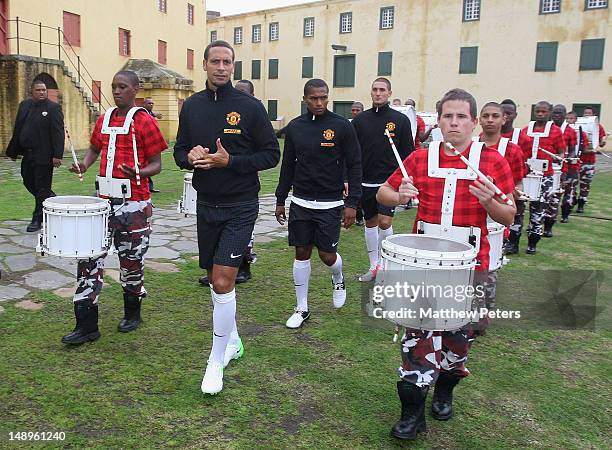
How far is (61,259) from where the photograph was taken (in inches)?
268

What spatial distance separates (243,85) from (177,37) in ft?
97.0

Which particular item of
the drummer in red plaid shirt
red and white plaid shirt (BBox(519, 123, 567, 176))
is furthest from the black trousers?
red and white plaid shirt (BBox(519, 123, 567, 176))

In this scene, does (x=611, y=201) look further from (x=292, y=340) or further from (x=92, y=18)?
(x=92, y=18)

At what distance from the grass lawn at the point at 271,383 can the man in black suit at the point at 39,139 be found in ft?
11.6

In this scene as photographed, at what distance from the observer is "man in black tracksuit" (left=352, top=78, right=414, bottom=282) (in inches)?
262

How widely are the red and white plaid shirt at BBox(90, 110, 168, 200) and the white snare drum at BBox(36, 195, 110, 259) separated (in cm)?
37

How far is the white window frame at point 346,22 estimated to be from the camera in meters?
41.0

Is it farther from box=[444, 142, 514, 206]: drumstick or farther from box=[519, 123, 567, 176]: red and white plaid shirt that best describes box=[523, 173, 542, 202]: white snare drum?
box=[444, 142, 514, 206]: drumstick

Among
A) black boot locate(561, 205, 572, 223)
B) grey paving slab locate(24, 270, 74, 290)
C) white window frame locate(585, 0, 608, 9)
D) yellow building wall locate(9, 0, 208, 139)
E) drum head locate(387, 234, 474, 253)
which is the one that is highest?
white window frame locate(585, 0, 608, 9)

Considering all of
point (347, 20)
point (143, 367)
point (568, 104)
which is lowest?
point (143, 367)

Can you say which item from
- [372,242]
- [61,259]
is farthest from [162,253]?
[372,242]

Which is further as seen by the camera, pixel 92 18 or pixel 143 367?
pixel 92 18

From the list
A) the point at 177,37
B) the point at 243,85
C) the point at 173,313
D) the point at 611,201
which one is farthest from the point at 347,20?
the point at 173,313

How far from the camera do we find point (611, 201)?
569 inches
